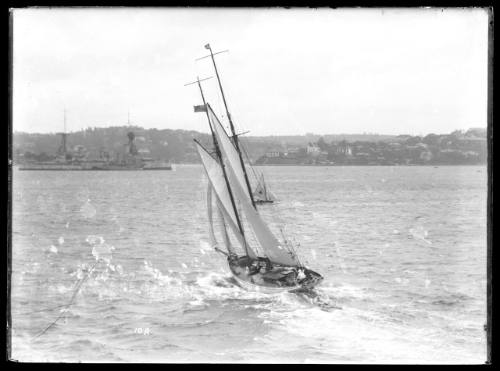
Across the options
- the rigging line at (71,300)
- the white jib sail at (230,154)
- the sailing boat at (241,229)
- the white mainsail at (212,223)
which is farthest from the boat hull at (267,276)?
the rigging line at (71,300)

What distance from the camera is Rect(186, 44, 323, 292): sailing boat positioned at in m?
10.6

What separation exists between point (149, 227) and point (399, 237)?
5.97m

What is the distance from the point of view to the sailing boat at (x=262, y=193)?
11786mm

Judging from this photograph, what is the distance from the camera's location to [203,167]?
11.5m

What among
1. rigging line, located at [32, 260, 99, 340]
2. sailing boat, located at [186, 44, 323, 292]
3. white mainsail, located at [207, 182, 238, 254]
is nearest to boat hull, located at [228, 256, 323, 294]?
sailing boat, located at [186, 44, 323, 292]

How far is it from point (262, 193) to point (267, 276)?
95.4 inches

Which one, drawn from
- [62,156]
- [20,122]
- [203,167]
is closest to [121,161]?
[62,156]

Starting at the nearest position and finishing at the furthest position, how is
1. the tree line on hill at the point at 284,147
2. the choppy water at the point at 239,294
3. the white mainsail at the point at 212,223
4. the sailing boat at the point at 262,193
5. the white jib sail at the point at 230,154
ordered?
the choppy water at the point at 239,294 < the tree line on hill at the point at 284,147 < the white jib sail at the point at 230,154 < the white mainsail at the point at 212,223 < the sailing boat at the point at 262,193

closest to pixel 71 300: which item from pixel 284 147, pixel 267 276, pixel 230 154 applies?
pixel 267 276

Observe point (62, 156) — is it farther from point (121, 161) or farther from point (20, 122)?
point (20, 122)

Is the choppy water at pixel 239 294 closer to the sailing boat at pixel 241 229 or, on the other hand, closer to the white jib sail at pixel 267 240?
the sailing boat at pixel 241 229

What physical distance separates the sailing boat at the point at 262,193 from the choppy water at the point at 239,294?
0.33 metres

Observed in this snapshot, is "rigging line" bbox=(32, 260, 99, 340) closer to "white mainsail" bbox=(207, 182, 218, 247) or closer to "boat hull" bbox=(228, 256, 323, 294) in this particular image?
"white mainsail" bbox=(207, 182, 218, 247)

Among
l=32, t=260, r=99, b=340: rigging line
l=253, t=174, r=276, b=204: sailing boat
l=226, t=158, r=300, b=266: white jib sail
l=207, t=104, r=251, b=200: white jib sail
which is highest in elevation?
l=207, t=104, r=251, b=200: white jib sail
